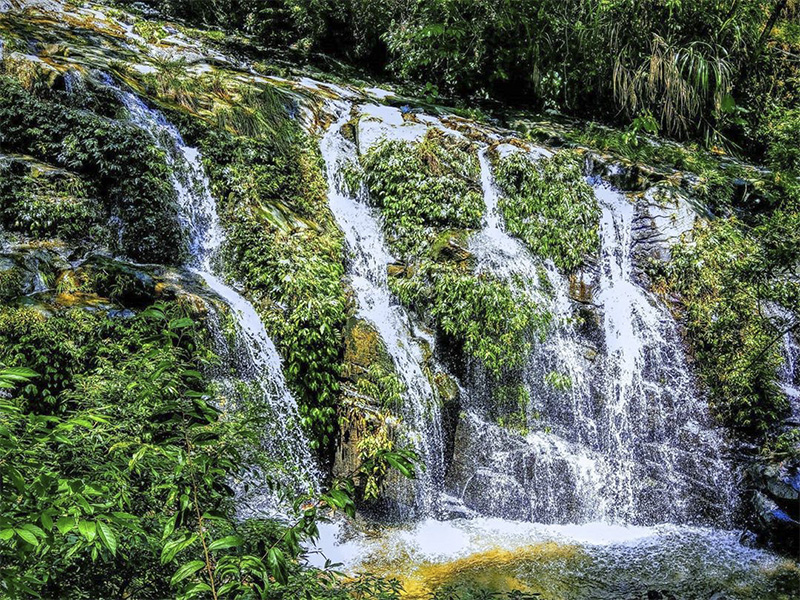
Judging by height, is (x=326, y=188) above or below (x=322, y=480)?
above

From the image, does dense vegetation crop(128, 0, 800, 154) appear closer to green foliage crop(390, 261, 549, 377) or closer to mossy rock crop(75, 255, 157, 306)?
green foliage crop(390, 261, 549, 377)

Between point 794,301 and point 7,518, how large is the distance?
26.7 feet

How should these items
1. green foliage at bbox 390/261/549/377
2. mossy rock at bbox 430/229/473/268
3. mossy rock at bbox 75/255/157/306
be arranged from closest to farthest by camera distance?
mossy rock at bbox 75/255/157/306
green foliage at bbox 390/261/549/377
mossy rock at bbox 430/229/473/268

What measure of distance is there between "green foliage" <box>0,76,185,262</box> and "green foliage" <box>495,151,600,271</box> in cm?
433

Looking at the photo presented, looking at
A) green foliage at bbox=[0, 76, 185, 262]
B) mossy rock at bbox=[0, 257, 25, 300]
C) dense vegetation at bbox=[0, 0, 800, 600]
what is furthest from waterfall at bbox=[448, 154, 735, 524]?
mossy rock at bbox=[0, 257, 25, 300]

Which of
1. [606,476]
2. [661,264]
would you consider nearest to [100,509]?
[606,476]

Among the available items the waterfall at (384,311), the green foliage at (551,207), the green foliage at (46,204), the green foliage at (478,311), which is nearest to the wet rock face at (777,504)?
the green foliage at (478,311)

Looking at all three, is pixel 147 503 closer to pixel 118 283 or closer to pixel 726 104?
pixel 118 283

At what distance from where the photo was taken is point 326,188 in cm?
788

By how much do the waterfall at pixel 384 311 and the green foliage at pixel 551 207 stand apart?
1.92 metres

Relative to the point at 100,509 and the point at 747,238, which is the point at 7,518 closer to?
the point at 100,509

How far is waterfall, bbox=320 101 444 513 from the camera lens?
20.4ft

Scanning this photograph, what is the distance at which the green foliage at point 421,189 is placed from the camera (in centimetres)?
750

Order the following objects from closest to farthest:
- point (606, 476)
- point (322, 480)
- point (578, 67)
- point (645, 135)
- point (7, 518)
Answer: point (7, 518) → point (322, 480) → point (606, 476) → point (645, 135) → point (578, 67)
